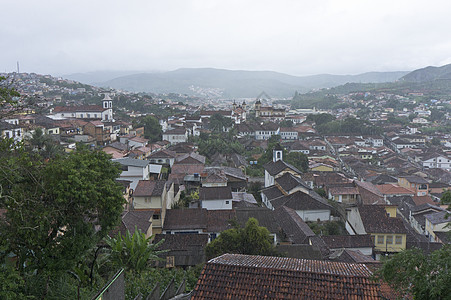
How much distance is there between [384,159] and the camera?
155 ft

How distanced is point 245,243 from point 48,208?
7290 mm

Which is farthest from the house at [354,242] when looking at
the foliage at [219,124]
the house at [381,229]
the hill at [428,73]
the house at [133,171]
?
the hill at [428,73]

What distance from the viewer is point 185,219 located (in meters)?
17.6

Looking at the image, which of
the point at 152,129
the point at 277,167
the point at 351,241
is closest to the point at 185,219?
the point at 351,241

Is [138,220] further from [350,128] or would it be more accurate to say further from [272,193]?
[350,128]

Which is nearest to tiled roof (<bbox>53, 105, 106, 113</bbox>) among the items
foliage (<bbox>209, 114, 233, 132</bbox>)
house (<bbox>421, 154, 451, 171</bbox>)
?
foliage (<bbox>209, 114, 233, 132</bbox>)

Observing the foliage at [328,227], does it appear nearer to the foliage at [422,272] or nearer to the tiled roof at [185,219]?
the tiled roof at [185,219]

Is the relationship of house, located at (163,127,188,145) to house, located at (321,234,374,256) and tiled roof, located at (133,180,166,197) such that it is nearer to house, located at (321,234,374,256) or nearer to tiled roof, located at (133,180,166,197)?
tiled roof, located at (133,180,166,197)

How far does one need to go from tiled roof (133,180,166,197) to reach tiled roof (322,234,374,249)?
27.5 ft

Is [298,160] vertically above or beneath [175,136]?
beneath

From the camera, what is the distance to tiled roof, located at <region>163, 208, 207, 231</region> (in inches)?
669

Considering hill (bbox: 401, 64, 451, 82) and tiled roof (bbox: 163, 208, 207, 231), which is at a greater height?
hill (bbox: 401, 64, 451, 82)

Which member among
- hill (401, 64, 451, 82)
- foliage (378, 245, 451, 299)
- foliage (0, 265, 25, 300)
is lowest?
foliage (0, 265, 25, 300)

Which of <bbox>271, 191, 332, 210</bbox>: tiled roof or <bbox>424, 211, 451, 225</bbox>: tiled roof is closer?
<bbox>271, 191, 332, 210</bbox>: tiled roof
